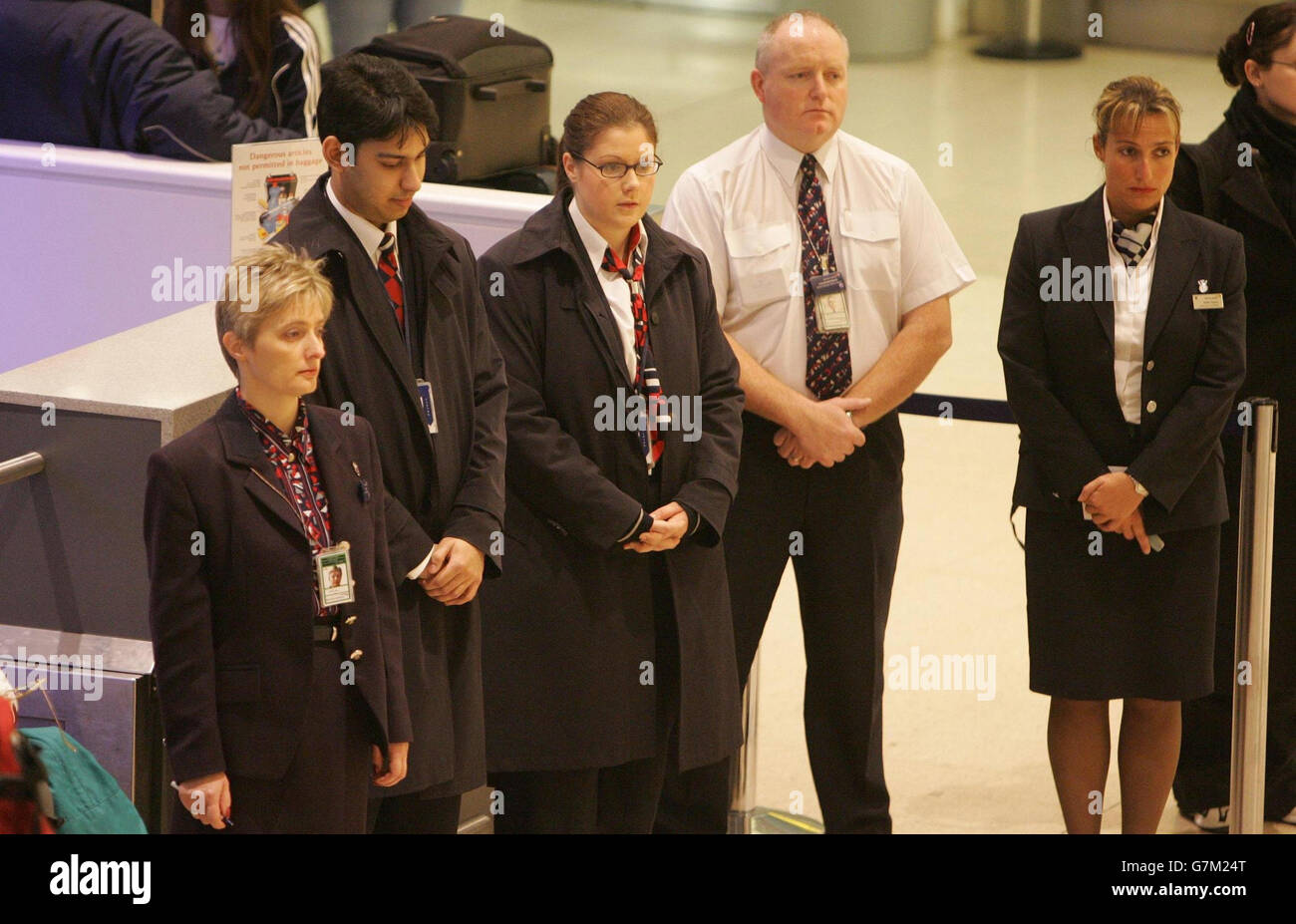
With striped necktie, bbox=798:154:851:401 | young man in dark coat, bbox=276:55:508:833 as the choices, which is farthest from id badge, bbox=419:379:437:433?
striped necktie, bbox=798:154:851:401

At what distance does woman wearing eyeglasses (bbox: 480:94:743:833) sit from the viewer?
10.5ft

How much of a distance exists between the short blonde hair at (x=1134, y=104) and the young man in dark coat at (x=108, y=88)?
248 centimetres

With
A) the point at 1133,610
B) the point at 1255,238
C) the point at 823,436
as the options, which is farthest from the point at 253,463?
the point at 1255,238

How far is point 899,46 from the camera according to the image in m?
13.1

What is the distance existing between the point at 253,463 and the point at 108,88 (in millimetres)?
2662

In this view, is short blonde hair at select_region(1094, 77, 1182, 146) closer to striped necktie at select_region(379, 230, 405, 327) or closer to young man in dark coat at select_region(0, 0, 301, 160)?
striped necktie at select_region(379, 230, 405, 327)

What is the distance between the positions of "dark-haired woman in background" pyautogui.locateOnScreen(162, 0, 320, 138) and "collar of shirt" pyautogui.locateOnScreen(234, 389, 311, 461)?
2528 millimetres

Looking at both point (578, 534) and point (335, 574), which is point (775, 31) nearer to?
point (578, 534)

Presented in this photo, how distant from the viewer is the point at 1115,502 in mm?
3430

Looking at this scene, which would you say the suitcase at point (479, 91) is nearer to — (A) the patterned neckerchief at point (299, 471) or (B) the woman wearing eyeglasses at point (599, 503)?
(B) the woman wearing eyeglasses at point (599, 503)

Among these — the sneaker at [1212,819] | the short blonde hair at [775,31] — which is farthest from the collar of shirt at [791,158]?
the sneaker at [1212,819]
